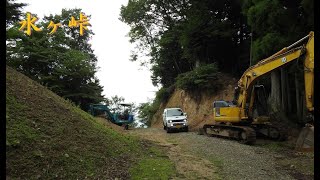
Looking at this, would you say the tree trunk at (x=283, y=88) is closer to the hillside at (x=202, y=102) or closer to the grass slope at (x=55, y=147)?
the hillside at (x=202, y=102)

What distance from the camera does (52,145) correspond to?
27.3 feet

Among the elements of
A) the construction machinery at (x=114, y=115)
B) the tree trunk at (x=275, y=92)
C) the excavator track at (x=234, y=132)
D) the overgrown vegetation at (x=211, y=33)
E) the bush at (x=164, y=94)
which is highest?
the overgrown vegetation at (x=211, y=33)

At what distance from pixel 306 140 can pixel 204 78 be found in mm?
18852

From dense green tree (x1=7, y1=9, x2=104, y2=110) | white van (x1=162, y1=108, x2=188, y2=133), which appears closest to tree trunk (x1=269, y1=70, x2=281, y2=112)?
white van (x1=162, y1=108, x2=188, y2=133)

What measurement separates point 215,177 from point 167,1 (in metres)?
31.6

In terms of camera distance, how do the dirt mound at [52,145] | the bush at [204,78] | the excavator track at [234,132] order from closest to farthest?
the dirt mound at [52,145], the excavator track at [234,132], the bush at [204,78]

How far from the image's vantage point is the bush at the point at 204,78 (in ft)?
96.8

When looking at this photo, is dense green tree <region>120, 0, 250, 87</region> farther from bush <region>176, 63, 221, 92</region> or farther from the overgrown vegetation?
bush <region>176, 63, 221, 92</region>

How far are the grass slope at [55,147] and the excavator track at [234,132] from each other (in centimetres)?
549

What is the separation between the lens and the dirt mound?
23.5 feet

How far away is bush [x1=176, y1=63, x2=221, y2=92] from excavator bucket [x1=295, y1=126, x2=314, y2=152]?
17.3 meters

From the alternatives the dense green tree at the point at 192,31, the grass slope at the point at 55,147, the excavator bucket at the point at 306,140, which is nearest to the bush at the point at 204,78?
the dense green tree at the point at 192,31
